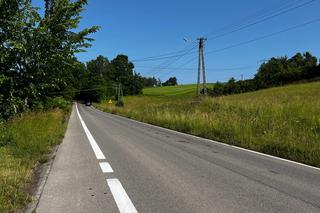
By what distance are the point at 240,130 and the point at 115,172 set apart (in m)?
8.81

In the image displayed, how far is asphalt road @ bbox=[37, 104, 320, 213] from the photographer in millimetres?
5988

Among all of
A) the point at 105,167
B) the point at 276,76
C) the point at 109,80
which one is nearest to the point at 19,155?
the point at 105,167

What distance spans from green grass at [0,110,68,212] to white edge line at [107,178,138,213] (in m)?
1.40

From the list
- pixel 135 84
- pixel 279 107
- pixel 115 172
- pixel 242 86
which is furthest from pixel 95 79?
pixel 115 172

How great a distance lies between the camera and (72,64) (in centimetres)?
1689

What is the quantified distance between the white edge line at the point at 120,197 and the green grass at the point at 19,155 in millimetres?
1403

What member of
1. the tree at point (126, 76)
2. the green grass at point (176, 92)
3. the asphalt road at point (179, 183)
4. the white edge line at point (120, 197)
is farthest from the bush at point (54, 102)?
the tree at point (126, 76)

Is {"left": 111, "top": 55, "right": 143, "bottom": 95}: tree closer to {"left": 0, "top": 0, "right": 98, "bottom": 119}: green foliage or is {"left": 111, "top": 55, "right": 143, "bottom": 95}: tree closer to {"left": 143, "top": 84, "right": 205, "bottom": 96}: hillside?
{"left": 143, "top": 84, "right": 205, "bottom": 96}: hillside

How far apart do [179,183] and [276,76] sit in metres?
118

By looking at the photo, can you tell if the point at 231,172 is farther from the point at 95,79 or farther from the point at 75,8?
the point at 95,79

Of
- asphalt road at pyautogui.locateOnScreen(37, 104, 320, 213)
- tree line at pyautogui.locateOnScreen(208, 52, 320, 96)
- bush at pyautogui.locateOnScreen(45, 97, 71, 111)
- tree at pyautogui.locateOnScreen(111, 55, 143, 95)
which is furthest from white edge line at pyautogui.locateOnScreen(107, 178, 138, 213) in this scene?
tree at pyautogui.locateOnScreen(111, 55, 143, 95)

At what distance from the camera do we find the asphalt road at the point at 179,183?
19.6ft

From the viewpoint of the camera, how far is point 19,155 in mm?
10719

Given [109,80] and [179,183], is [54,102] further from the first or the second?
[109,80]
